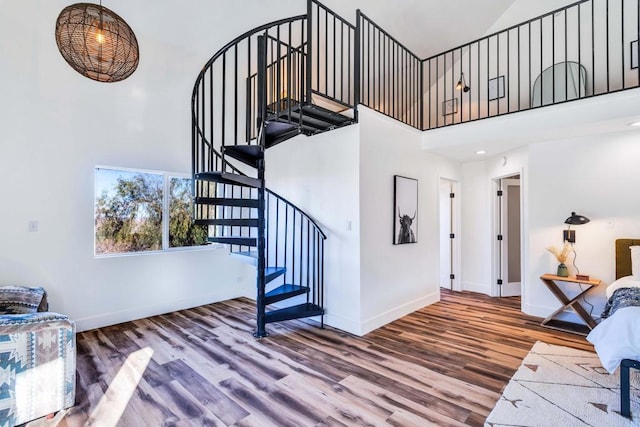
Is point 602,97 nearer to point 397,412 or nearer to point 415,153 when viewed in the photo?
point 415,153

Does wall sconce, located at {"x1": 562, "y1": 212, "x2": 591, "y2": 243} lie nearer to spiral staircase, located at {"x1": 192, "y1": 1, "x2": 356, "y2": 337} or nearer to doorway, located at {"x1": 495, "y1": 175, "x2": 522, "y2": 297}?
doorway, located at {"x1": 495, "y1": 175, "x2": 522, "y2": 297}

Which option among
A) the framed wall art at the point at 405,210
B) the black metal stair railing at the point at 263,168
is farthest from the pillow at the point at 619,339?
the black metal stair railing at the point at 263,168

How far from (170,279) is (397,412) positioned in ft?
11.5

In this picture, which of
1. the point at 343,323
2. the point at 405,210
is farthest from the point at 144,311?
the point at 405,210

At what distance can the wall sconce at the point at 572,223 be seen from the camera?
381 cm

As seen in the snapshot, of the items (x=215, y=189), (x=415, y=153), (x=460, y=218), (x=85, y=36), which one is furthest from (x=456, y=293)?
(x=85, y=36)

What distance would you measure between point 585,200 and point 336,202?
312cm

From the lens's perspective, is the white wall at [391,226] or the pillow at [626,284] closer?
the pillow at [626,284]

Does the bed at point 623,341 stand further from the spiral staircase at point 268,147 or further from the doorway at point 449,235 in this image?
the doorway at point 449,235

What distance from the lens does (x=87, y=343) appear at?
3.38 meters

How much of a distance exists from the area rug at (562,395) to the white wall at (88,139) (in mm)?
4068

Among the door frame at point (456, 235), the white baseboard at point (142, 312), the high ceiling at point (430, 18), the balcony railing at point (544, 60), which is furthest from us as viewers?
the door frame at point (456, 235)

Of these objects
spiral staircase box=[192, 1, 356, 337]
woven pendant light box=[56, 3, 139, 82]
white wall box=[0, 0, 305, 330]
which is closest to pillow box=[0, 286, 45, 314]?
white wall box=[0, 0, 305, 330]

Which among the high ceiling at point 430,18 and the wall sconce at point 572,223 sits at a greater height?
the high ceiling at point 430,18
